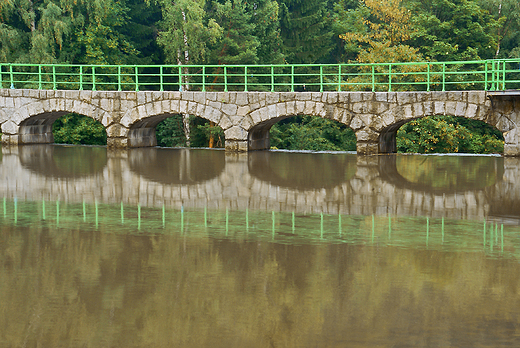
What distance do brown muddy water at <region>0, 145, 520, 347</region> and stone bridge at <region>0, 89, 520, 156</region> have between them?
14.8ft

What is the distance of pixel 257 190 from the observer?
14.7m

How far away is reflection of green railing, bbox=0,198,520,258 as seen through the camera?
9758 millimetres

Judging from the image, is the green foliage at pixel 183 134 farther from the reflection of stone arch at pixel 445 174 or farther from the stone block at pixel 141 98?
the reflection of stone arch at pixel 445 174

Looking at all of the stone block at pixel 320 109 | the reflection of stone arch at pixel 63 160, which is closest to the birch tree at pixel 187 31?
the reflection of stone arch at pixel 63 160

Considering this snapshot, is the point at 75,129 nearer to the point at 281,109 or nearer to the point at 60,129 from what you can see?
the point at 60,129

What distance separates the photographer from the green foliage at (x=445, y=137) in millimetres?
29859

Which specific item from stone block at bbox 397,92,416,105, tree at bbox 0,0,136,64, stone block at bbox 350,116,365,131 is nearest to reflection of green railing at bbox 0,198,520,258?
stone block at bbox 397,92,416,105

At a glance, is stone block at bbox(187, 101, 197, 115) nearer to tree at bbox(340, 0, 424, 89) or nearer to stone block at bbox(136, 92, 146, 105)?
stone block at bbox(136, 92, 146, 105)

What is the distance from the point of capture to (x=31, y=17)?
105 ft

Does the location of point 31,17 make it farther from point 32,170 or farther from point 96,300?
point 96,300

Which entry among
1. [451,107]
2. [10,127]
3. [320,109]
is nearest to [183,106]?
[320,109]

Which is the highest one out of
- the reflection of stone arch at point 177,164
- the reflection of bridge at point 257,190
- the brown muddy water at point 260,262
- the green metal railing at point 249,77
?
the green metal railing at point 249,77

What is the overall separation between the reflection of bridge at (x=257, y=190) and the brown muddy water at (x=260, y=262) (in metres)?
0.06

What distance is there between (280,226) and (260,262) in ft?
7.38
